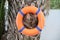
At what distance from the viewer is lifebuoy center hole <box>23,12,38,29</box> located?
1.41 meters

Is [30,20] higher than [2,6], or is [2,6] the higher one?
[2,6]

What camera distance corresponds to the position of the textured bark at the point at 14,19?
4.63 ft

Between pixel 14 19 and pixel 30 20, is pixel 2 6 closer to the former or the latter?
pixel 14 19

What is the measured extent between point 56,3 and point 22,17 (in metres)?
0.34

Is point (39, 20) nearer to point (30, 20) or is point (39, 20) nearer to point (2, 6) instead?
point (30, 20)

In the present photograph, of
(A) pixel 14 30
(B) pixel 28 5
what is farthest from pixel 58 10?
(A) pixel 14 30

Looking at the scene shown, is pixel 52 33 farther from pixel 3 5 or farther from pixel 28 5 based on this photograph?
pixel 3 5

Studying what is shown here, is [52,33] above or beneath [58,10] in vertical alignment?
beneath

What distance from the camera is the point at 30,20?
55.9 inches

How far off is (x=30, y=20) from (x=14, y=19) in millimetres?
151

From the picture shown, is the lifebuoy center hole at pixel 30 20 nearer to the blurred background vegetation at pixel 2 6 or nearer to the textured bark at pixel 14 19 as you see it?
the textured bark at pixel 14 19

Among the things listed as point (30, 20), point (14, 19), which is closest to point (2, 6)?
point (14, 19)

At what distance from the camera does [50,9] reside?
147cm

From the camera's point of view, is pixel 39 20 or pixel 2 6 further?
pixel 2 6
